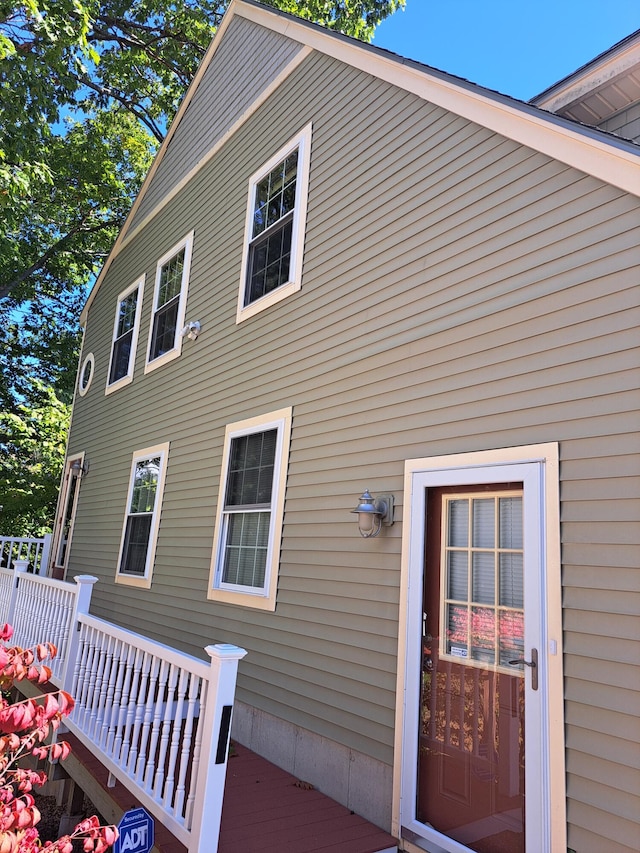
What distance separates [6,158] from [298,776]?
10.0 m

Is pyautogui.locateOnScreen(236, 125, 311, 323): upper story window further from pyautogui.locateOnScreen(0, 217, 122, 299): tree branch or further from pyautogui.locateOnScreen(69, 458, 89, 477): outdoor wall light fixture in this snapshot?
pyautogui.locateOnScreen(0, 217, 122, 299): tree branch

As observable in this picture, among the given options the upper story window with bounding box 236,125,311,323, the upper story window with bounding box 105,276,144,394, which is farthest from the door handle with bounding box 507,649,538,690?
the upper story window with bounding box 105,276,144,394

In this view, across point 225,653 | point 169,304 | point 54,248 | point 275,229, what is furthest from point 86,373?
point 225,653

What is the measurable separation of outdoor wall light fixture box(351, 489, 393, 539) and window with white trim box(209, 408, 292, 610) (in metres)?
1.21

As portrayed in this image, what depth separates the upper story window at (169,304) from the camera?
780 centimetres

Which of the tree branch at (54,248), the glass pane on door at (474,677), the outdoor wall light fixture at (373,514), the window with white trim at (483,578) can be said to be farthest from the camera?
the tree branch at (54,248)

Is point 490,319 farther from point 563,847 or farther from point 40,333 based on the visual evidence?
point 40,333

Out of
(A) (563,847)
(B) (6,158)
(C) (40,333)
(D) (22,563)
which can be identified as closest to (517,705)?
(A) (563,847)

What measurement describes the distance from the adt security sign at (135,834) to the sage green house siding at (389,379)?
1.41m

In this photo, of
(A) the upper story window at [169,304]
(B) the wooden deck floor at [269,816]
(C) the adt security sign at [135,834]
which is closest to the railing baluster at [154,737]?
(B) the wooden deck floor at [269,816]

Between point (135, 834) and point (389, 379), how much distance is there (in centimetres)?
294

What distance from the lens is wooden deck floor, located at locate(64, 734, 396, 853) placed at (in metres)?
3.14

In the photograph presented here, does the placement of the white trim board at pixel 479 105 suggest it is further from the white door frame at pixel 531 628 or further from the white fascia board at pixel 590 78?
the white door frame at pixel 531 628

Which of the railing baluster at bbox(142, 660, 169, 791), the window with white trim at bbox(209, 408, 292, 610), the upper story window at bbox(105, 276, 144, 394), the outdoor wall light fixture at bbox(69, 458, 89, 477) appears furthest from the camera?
the outdoor wall light fixture at bbox(69, 458, 89, 477)
